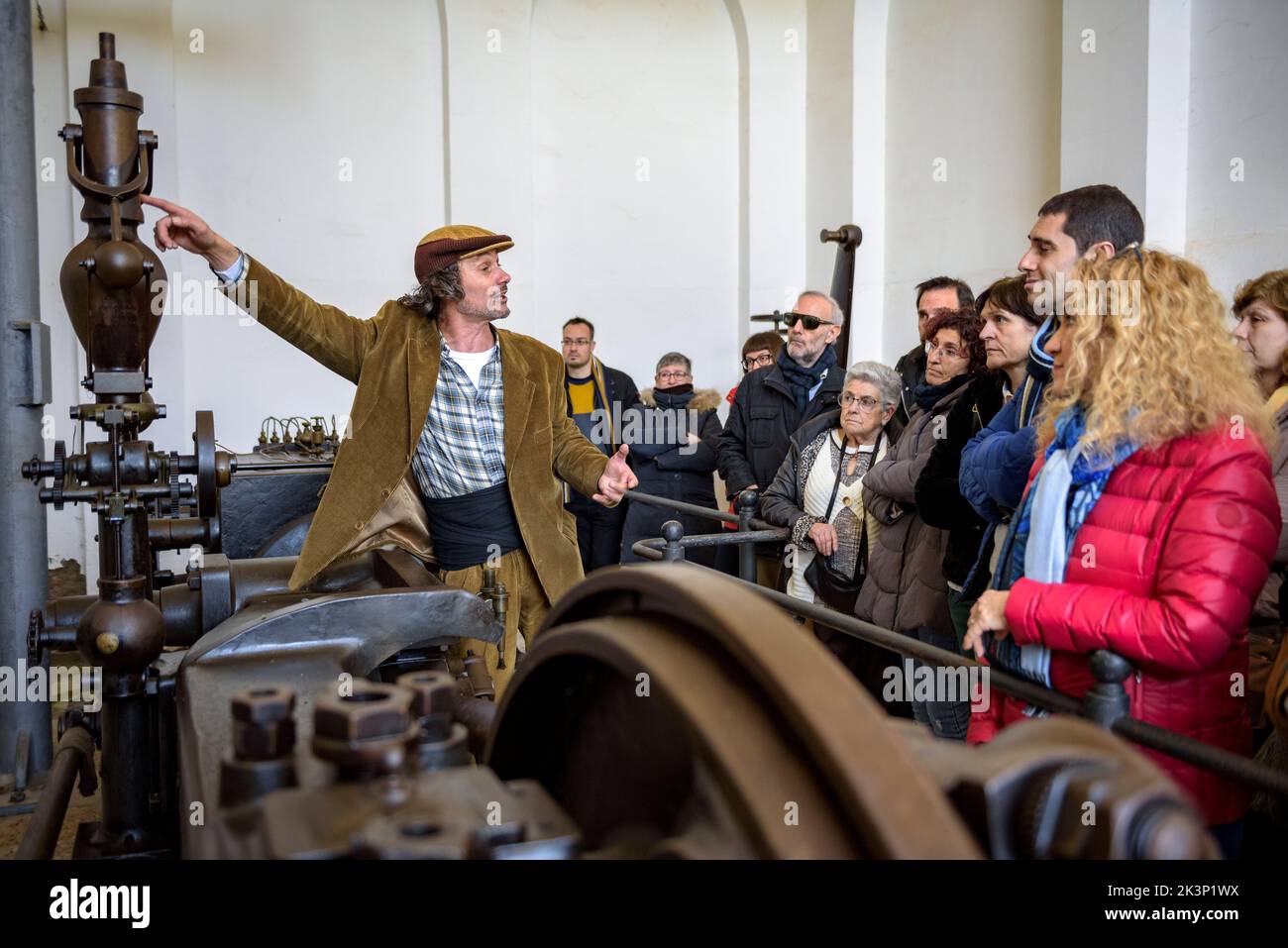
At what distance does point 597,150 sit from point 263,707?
669cm

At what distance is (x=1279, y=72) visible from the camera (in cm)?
372

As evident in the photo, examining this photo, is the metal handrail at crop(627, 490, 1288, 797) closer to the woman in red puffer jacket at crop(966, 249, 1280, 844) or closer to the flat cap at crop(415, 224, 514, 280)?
the woman in red puffer jacket at crop(966, 249, 1280, 844)

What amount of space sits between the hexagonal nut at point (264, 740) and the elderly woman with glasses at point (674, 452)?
4471 millimetres

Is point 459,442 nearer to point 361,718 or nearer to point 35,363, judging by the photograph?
point 35,363

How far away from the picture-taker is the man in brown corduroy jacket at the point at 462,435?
2.82 m

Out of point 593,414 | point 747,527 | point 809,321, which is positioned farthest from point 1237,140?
point 593,414

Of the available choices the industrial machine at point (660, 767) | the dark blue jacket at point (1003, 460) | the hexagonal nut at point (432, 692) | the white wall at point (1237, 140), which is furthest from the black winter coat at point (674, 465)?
the hexagonal nut at point (432, 692)

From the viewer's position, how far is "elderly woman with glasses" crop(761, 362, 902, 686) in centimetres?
350

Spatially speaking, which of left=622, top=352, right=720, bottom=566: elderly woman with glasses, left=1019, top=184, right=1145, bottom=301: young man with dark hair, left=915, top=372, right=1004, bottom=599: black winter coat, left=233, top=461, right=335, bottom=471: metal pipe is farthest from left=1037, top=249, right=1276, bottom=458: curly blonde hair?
left=622, top=352, right=720, bottom=566: elderly woman with glasses

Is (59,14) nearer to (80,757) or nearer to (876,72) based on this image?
(876,72)

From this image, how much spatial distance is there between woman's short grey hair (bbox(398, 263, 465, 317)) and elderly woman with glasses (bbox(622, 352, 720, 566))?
2.51 m

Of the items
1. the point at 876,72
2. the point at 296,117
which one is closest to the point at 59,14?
the point at 296,117

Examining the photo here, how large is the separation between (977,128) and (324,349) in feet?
13.8

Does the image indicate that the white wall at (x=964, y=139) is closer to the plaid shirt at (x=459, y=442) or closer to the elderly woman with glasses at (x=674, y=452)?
the elderly woman with glasses at (x=674, y=452)
